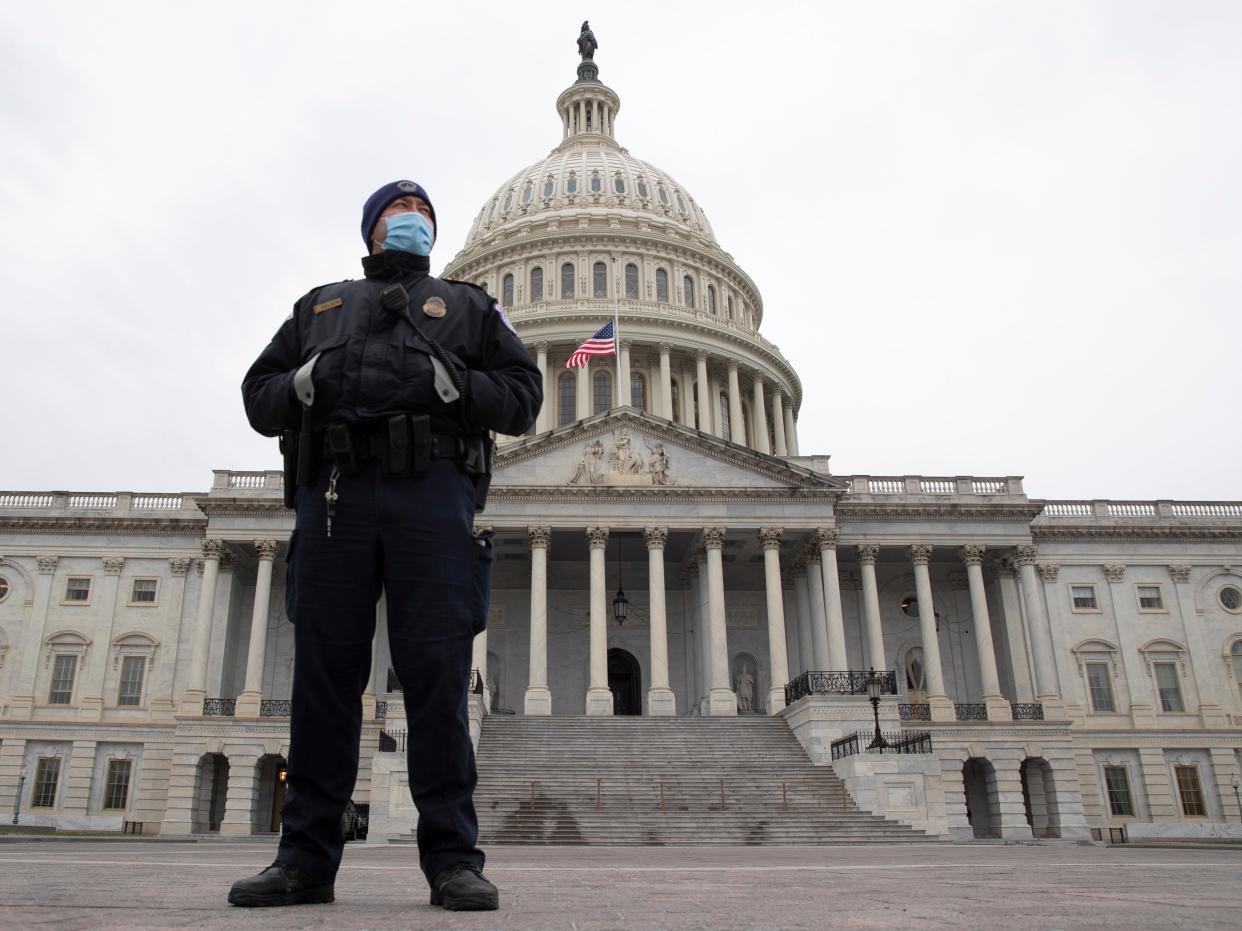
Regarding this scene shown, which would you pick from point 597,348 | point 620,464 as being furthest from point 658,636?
point 597,348

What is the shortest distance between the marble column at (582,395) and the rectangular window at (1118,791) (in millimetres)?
30879

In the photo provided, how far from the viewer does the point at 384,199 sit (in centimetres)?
562

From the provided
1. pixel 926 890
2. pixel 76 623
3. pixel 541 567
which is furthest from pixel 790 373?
pixel 926 890

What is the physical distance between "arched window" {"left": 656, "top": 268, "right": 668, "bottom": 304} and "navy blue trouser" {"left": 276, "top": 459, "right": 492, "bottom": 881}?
60742 mm

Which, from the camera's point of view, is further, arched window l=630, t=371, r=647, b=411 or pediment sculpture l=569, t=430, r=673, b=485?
arched window l=630, t=371, r=647, b=411

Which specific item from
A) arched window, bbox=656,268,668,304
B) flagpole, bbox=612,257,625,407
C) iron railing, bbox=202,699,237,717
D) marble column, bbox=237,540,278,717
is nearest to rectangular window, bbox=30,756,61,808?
iron railing, bbox=202,699,237,717

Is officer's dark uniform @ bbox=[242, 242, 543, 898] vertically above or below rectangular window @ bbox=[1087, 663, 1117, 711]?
below

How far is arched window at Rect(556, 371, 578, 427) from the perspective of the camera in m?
59.7

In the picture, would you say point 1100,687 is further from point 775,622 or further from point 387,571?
point 387,571

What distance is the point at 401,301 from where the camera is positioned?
5.15 meters

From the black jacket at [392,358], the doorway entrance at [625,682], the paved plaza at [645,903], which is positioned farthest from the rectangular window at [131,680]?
the black jacket at [392,358]

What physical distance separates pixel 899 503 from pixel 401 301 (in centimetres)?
4094

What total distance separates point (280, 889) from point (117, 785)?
4426 cm

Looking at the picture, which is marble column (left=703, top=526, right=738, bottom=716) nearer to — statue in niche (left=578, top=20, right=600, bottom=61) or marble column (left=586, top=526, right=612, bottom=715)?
marble column (left=586, top=526, right=612, bottom=715)
